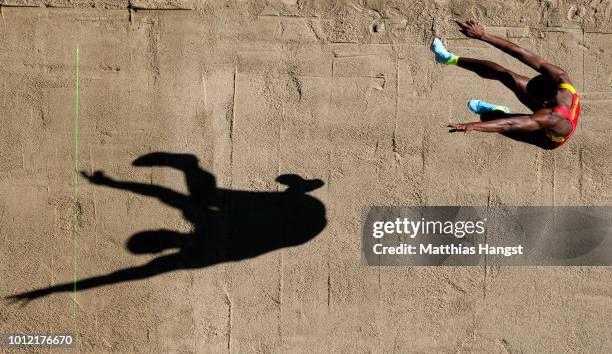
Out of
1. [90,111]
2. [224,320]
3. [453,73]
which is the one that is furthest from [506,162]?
[90,111]

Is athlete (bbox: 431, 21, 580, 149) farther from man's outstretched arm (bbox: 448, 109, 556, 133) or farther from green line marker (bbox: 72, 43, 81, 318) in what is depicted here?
green line marker (bbox: 72, 43, 81, 318)

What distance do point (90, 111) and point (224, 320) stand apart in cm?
286

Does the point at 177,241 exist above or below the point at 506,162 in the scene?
below

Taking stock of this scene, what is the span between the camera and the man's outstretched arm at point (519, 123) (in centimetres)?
558

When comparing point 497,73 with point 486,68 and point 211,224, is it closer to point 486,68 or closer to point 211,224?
point 486,68

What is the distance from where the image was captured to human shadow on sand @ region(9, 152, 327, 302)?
23.9 ft

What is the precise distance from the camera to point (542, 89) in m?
6.26

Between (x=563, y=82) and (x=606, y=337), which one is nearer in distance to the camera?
(x=563, y=82)

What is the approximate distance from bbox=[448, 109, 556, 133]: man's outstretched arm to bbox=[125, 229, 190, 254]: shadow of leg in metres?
3.40

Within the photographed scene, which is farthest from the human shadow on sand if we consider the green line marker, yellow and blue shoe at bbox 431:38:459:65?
yellow and blue shoe at bbox 431:38:459:65

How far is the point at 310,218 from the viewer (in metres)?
7.33

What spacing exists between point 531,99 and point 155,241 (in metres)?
4.37

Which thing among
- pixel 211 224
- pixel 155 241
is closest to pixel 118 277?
pixel 155 241

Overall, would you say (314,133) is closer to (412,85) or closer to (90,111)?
(412,85)
